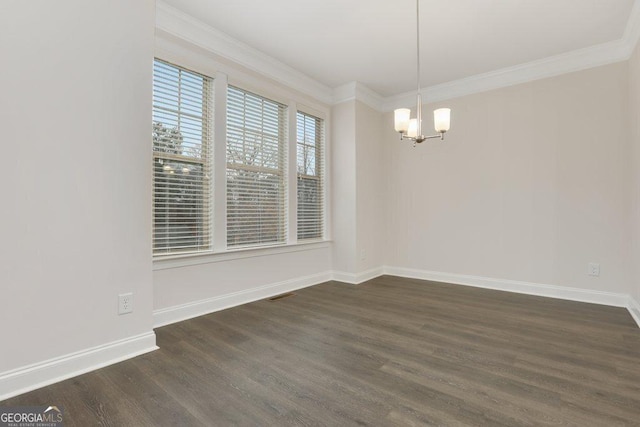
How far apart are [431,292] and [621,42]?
336cm

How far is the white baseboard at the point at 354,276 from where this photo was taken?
4.43 metres

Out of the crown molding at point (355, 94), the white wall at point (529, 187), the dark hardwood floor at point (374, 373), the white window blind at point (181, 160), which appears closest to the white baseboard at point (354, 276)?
the white wall at point (529, 187)

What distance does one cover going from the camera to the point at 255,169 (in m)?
3.65

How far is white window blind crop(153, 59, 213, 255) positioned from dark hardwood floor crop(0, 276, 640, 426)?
0.84 meters

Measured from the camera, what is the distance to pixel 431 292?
3916mm

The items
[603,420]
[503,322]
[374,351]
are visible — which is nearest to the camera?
[603,420]

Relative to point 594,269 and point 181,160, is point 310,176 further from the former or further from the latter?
point 594,269

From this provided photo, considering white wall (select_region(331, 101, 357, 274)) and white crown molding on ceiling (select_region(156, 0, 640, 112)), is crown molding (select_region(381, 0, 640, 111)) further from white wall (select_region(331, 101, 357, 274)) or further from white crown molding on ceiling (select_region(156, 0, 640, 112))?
white wall (select_region(331, 101, 357, 274))

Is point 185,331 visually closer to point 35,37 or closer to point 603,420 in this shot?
point 35,37

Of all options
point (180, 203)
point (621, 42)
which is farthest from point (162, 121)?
point (621, 42)

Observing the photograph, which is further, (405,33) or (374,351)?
(405,33)

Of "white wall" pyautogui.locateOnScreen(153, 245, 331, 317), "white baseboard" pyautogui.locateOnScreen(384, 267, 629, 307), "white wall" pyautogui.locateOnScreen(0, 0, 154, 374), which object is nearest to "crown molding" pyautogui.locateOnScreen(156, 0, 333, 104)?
"white wall" pyautogui.locateOnScreen(0, 0, 154, 374)

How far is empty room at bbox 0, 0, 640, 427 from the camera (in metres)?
1.75

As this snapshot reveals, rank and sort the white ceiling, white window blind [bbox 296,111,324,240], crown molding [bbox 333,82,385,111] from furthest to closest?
1. crown molding [bbox 333,82,385,111]
2. white window blind [bbox 296,111,324,240]
3. the white ceiling
